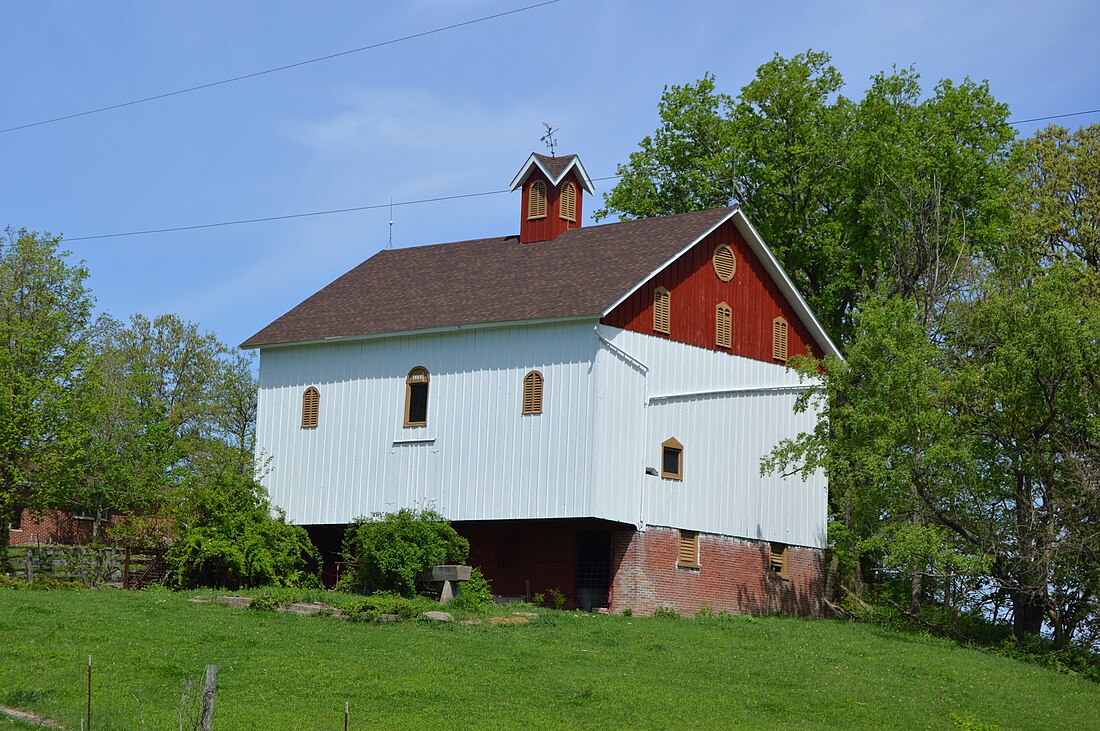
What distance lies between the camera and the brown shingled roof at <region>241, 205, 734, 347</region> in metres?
37.2

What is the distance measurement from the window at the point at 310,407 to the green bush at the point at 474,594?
7.30 metres

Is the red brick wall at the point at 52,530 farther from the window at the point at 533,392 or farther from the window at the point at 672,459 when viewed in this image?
the window at the point at 672,459

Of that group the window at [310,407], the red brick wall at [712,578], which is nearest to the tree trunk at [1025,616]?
the red brick wall at [712,578]

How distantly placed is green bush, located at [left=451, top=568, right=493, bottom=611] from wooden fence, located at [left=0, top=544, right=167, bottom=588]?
30.5 feet

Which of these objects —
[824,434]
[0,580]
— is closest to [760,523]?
[824,434]

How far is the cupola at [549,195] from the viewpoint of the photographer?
140 feet

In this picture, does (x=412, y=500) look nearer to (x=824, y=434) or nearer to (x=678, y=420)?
(x=678, y=420)

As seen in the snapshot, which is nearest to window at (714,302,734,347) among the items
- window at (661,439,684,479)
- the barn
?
the barn

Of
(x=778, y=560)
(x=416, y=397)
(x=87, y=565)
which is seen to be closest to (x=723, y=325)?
(x=778, y=560)

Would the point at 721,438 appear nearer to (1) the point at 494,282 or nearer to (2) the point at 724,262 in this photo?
(2) the point at 724,262

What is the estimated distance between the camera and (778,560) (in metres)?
39.8

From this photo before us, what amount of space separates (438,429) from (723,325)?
8.25m

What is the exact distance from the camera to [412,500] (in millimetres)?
37812

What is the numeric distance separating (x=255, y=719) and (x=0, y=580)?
1867 cm
